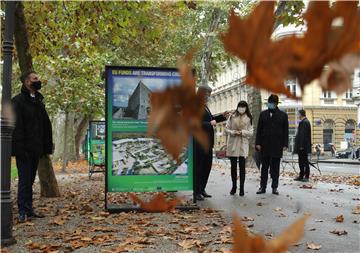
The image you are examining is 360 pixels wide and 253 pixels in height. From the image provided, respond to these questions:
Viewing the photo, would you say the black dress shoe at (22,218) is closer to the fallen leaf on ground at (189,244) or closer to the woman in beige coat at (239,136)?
the fallen leaf on ground at (189,244)

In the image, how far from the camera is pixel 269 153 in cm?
931

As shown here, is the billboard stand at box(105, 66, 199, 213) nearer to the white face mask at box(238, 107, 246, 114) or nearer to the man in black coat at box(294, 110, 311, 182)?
the white face mask at box(238, 107, 246, 114)

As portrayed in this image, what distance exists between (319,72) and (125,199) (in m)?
8.84

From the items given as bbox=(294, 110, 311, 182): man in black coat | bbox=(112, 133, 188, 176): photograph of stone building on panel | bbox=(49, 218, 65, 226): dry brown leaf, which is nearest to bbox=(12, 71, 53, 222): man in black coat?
bbox=(49, 218, 65, 226): dry brown leaf

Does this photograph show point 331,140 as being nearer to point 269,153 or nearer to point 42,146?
point 269,153

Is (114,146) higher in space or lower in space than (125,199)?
higher

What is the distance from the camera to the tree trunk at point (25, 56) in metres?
8.88

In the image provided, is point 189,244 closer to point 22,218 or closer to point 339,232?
point 339,232

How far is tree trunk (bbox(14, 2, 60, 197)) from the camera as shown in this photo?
8.88 meters

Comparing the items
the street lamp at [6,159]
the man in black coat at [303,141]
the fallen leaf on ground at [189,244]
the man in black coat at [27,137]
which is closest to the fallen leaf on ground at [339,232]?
the fallen leaf on ground at [189,244]

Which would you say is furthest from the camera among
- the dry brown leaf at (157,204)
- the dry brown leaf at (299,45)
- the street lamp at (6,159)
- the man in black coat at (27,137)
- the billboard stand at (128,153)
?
the billboard stand at (128,153)

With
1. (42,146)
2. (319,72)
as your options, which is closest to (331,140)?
(42,146)

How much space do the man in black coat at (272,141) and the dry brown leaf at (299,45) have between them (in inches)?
338

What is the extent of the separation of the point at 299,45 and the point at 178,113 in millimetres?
227
